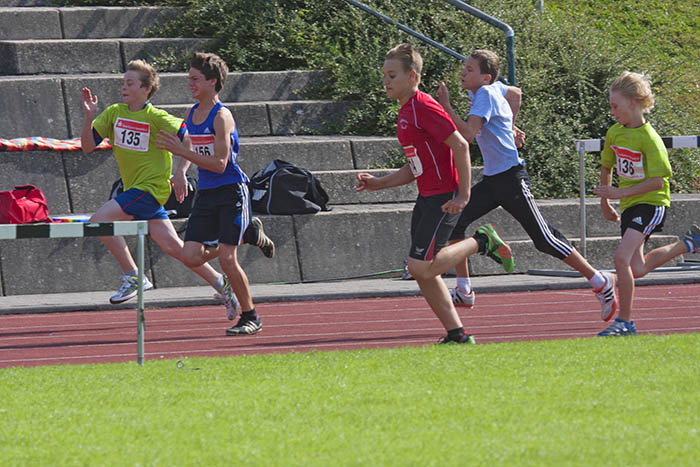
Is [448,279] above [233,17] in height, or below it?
below

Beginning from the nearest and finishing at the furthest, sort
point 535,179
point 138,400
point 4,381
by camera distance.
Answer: point 138,400, point 4,381, point 535,179

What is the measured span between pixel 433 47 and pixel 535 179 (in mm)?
2768

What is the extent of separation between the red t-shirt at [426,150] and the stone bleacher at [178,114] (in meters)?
5.58

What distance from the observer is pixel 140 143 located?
34.7 ft

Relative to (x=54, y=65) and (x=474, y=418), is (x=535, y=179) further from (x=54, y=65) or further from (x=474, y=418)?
(x=474, y=418)

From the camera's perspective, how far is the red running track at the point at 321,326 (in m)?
9.12

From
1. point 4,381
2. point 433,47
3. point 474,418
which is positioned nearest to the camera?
point 474,418

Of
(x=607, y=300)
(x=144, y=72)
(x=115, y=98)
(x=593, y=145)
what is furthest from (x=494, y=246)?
(x=115, y=98)

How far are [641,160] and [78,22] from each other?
40.2 feet

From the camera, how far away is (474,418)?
5.75 meters

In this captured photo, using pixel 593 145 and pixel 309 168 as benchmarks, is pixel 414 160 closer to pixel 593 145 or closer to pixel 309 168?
pixel 593 145

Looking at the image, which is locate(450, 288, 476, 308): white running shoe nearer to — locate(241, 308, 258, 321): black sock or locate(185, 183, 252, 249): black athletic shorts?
locate(241, 308, 258, 321): black sock

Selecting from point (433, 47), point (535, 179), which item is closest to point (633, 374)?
point (535, 179)

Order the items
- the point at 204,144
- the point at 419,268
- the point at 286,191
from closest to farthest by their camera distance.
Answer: the point at 419,268 → the point at 204,144 → the point at 286,191
